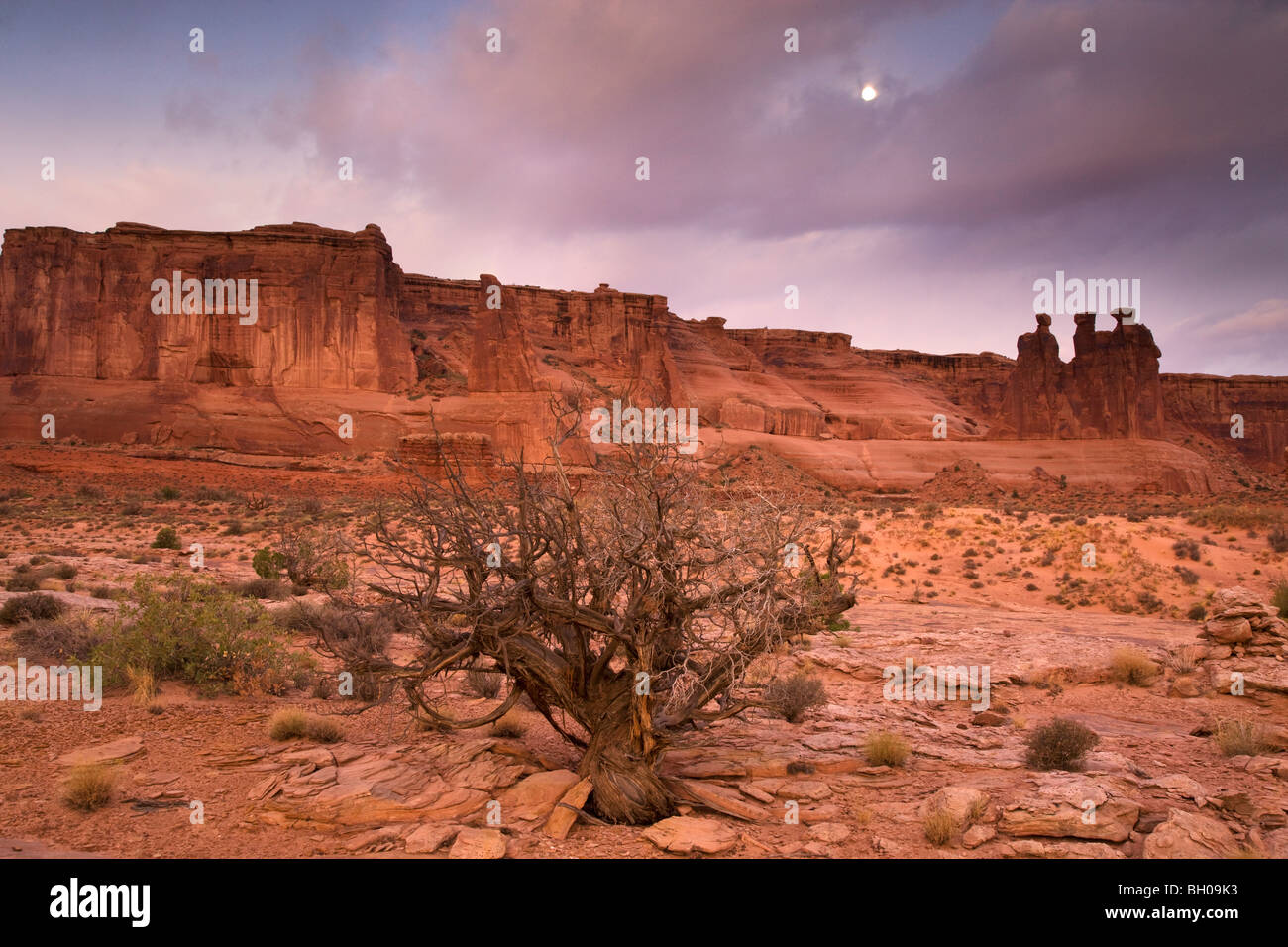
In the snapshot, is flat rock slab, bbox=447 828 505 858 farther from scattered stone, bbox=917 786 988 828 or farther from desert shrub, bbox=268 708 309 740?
scattered stone, bbox=917 786 988 828

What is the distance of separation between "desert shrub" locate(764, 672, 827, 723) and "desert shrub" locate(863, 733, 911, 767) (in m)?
1.42

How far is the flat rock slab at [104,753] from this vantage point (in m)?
6.89

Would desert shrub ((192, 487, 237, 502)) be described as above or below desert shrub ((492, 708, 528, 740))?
above

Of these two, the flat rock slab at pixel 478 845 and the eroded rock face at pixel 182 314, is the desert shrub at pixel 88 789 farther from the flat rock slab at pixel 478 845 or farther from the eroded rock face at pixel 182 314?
the eroded rock face at pixel 182 314

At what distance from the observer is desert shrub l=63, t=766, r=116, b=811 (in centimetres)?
604

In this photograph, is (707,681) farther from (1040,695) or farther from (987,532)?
(987,532)

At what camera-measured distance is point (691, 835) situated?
588 cm

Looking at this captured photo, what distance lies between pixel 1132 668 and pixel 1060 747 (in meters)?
5.24

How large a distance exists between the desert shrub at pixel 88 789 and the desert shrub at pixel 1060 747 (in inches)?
353

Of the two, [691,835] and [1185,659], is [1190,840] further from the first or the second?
[1185,659]

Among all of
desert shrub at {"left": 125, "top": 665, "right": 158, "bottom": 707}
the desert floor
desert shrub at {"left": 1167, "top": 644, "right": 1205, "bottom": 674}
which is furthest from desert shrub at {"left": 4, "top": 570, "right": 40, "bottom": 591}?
desert shrub at {"left": 1167, "top": 644, "right": 1205, "bottom": 674}

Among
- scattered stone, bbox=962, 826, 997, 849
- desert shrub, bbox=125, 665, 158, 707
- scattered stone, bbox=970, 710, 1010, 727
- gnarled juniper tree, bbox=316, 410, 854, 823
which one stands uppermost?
gnarled juniper tree, bbox=316, 410, 854, 823

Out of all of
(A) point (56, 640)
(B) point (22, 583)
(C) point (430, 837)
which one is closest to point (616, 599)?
(C) point (430, 837)
